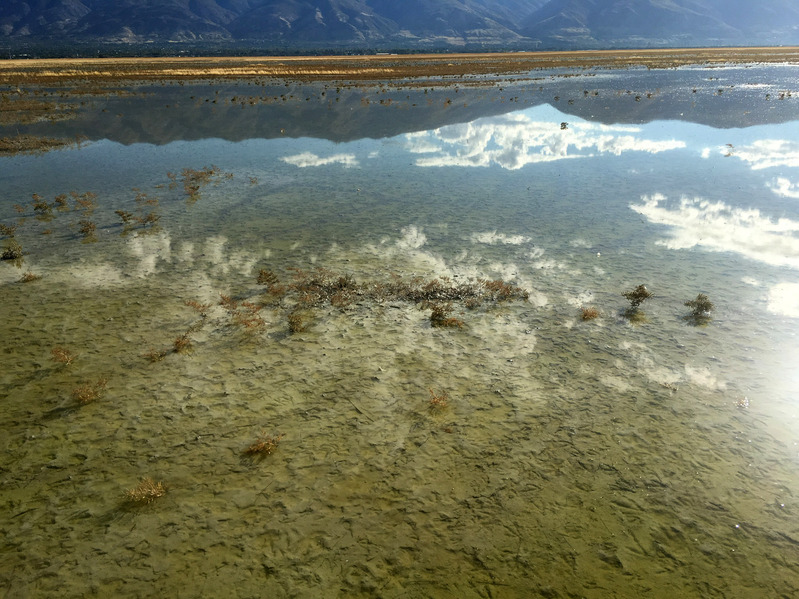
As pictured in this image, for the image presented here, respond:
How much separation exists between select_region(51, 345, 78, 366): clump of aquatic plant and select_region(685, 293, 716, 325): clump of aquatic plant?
18.0 metres

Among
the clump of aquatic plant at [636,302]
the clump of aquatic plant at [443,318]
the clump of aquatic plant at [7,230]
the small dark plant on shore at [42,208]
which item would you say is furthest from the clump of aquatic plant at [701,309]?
the small dark plant on shore at [42,208]

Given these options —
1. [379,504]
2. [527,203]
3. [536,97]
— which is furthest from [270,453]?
[536,97]

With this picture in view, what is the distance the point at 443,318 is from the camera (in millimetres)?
13961

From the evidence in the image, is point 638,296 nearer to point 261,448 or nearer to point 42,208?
point 261,448

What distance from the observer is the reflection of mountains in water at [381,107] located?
43.6m

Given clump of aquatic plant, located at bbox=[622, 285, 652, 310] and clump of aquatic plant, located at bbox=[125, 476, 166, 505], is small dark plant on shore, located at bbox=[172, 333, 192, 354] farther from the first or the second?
clump of aquatic plant, located at bbox=[622, 285, 652, 310]

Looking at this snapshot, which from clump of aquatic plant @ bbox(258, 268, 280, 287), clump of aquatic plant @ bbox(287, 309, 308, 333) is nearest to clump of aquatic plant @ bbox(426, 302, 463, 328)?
clump of aquatic plant @ bbox(287, 309, 308, 333)

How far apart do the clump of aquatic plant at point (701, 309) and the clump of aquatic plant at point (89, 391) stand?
1671cm

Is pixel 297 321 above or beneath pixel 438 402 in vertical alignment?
above

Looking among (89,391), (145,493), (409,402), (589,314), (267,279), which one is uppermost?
(267,279)

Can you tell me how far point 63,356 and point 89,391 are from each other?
212 centimetres

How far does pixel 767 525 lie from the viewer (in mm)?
8125

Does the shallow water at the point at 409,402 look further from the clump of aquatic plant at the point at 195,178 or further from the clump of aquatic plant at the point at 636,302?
the clump of aquatic plant at the point at 195,178

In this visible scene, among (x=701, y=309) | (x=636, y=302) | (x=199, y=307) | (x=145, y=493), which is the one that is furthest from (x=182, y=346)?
(x=701, y=309)
